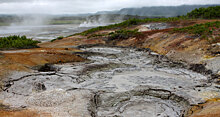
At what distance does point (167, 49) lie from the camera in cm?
1819

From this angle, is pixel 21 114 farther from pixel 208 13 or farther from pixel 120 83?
pixel 208 13

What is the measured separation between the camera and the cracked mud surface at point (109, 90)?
26.3 ft

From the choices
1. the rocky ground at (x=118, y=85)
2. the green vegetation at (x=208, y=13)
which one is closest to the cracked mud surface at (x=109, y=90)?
the rocky ground at (x=118, y=85)

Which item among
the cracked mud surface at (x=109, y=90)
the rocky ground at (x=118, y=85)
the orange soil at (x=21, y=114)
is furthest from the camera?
the cracked mud surface at (x=109, y=90)

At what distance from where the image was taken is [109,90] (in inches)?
392

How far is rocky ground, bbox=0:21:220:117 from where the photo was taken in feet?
25.9

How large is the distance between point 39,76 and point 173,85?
7.41m

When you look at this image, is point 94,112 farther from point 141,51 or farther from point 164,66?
point 141,51

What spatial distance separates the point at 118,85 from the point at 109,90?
34.0 inches

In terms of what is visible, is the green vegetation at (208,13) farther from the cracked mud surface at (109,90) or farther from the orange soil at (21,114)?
the orange soil at (21,114)

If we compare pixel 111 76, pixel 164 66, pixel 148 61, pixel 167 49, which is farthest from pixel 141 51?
pixel 111 76

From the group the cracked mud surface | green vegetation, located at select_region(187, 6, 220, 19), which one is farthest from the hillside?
green vegetation, located at select_region(187, 6, 220, 19)

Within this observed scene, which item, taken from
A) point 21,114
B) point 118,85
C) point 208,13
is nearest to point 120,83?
point 118,85

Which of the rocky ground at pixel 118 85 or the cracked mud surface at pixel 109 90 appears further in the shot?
the cracked mud surface at pixel 109 90
